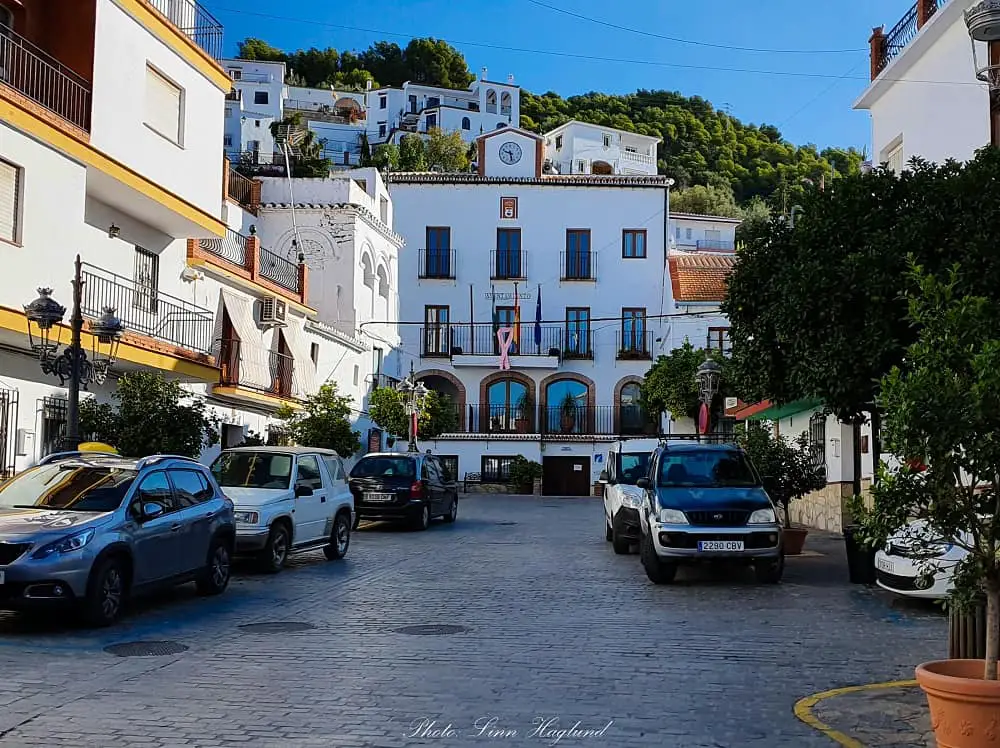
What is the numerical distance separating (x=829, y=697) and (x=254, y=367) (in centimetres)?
2525

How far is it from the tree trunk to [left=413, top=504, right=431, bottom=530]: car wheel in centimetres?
1986

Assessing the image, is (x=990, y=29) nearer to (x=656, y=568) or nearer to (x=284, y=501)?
(x=656, y=568)

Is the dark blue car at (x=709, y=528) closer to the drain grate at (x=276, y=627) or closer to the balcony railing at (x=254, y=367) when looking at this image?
the drain grate at (x=276, y=627)

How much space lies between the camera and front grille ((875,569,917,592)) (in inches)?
504

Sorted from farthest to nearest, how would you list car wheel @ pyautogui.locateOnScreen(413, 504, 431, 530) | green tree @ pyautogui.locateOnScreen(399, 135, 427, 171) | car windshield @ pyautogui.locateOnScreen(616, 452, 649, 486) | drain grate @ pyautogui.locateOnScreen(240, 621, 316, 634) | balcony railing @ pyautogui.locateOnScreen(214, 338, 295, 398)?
green tree @ pyautogui.locateOnScreen(399, 135, 427, 171) < balcony railing @ pyautogui.locateOnScreen(214, 338, 295, 398) < car wheel @ pyautogui.locateOnScreen(413, 504, 431, 530) < car windshield @ pyautogui.locateOnScreen(616, 452, 649, 486) < drain grate @ pyautogui.locateOnScreen(240, 621, 316, 634)

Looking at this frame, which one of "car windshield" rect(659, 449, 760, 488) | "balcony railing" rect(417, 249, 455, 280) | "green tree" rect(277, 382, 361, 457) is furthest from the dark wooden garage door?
"car windshield" rect(659, 449, 760, 488)

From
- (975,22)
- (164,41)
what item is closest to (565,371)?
(164,41)

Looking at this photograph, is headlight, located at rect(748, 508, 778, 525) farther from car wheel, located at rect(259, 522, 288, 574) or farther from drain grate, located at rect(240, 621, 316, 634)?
car wheel, located at rect(259, 522, 288, 574)

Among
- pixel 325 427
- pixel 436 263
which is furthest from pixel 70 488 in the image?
pixel 436 263

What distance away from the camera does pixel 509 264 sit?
5444 centimetres

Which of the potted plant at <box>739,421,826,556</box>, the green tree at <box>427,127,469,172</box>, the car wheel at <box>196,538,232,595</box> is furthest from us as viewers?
the green tree at <box>427,127,469,172</box>

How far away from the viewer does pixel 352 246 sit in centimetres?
4259

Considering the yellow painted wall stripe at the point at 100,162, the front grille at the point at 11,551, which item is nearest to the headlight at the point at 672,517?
the front grille at the point at 11,551

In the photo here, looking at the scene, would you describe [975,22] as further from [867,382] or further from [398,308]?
[398,308]
